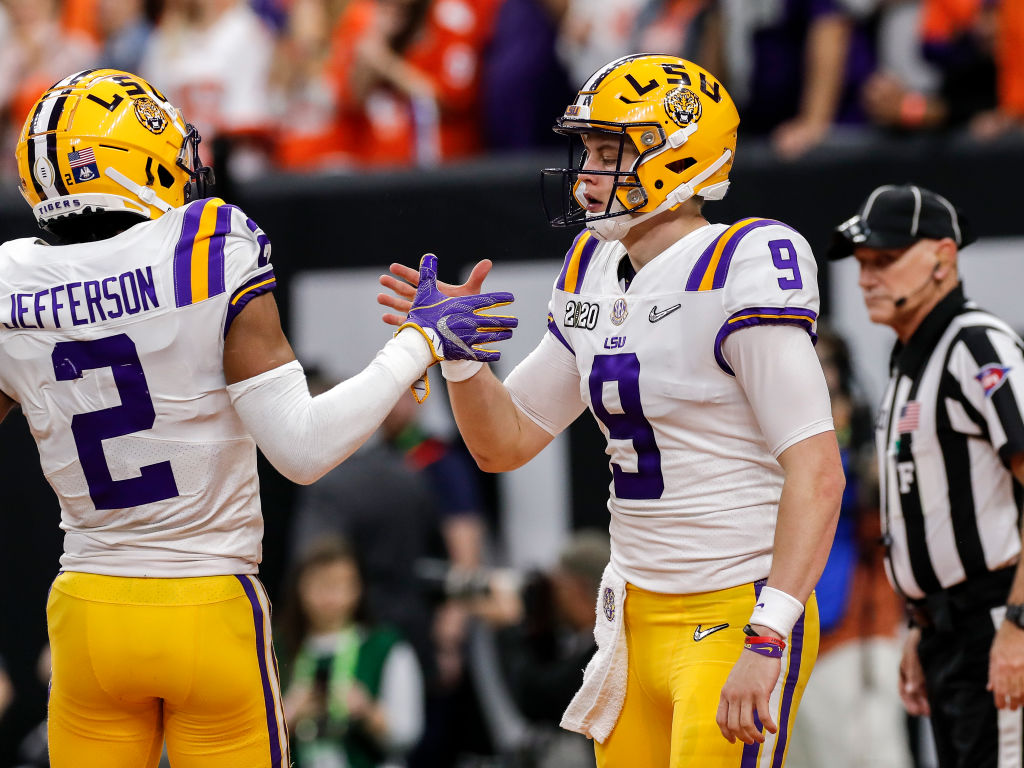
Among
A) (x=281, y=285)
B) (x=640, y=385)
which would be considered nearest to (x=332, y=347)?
(x=281, y=285)

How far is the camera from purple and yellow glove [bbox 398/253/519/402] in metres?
3.35

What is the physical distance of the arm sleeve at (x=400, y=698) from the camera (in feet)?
19.8

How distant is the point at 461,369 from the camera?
11.4ft

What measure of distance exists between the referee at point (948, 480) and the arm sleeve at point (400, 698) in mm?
2458

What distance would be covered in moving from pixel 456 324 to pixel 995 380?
4.78ft

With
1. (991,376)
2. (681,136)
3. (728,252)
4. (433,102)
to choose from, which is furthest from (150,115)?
(433,102)

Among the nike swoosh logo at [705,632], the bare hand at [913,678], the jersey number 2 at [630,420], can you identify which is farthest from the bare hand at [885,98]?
the nike swoosh logo at [705,632]

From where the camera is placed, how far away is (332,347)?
727cm

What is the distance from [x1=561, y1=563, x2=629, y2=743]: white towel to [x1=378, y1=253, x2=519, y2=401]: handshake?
23.2 inches

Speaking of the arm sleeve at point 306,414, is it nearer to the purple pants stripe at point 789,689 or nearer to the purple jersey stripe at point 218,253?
the purple jersey stripe at point 218,253

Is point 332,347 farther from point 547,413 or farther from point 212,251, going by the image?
point 212,251

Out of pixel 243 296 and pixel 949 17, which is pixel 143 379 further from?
pixel 949 17

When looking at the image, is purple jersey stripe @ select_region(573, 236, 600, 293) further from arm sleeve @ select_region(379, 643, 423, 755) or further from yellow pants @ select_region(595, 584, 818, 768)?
arm sleeve @ select_region(379, 643, 423, 755)

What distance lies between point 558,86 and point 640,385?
14.9 ft
